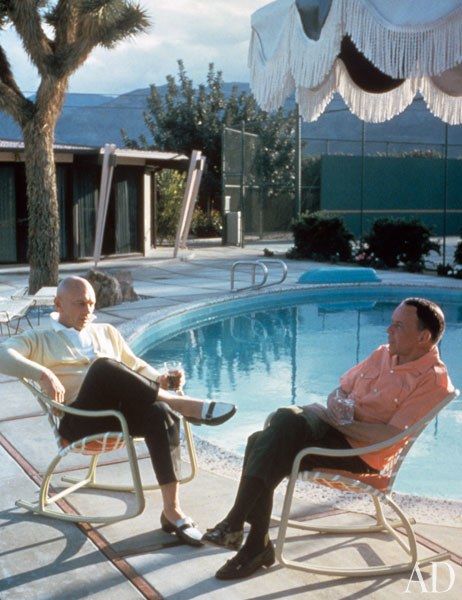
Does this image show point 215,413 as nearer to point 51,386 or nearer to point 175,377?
point 175,377

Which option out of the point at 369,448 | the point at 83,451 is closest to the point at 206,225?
the point at 83,451

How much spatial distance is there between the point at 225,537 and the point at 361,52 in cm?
235

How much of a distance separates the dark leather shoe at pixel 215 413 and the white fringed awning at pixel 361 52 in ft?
5.10

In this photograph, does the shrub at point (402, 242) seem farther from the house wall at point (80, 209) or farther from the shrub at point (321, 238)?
the house wall at point (80, 209)

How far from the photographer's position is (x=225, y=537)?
3.10 metres

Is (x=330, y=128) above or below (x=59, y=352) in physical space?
above

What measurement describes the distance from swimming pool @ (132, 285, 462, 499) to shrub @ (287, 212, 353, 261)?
4.42 m

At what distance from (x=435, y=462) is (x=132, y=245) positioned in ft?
47.1

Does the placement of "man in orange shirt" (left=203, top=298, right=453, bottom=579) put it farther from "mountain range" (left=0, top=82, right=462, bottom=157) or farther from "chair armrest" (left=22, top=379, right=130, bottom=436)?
"mountain range" (left=0, top=82, right=462, bottom=157)

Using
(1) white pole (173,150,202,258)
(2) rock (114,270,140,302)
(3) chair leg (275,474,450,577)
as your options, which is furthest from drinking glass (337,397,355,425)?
(1) white pole (173,150,202,258)

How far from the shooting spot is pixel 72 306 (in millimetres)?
3809

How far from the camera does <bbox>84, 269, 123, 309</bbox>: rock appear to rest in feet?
34.4

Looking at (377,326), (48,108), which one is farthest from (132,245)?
(377,326)

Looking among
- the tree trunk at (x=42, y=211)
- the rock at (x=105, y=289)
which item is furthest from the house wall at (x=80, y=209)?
the rock at (x=105, y=289)
